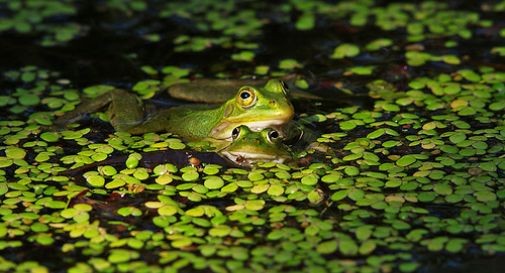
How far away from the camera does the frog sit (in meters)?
4.63

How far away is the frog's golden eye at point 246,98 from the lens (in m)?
4.66

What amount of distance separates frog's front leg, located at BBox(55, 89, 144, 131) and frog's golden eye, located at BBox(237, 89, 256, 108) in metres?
0.77

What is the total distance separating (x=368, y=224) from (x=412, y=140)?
100 centimetres

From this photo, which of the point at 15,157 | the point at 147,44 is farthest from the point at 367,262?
the point at 147,44

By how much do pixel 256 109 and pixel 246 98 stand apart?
0.29 ft

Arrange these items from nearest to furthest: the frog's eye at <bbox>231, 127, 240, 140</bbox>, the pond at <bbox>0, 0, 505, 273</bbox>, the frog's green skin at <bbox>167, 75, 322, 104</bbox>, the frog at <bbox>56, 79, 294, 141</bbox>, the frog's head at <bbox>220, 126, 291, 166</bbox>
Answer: the pond at <bbox>0, 0, 505, 273</bbox> → the frog's head at <bbox>220, 126, 291, 166</bbox> → the frog's eye at <bbox>231, 127, 240, 140</bbox> → the frog at <bbox>56, 79, 294, 141</bbox> → the frog's green skin at <bbox>167, 75, 322, 104</bbox>

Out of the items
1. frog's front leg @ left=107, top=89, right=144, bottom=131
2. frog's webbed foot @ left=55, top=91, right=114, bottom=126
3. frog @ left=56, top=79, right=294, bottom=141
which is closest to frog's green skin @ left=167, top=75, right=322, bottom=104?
frog @ left=56, top=79, right=294, bottom=141

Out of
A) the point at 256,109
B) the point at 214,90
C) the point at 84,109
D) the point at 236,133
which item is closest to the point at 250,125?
the point at 256,109

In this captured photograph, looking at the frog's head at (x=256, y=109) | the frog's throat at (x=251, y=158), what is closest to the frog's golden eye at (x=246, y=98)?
the frog's head at (x=256, y=109)

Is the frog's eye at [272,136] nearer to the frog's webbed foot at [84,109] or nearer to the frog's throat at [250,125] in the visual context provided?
the frog's throat at [250,125]

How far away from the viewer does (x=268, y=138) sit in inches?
174

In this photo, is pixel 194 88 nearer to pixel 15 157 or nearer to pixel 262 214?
pixel 15 157

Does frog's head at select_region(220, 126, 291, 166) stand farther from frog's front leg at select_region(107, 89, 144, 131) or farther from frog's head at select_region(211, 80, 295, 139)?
frog's front leg at select_region(107, 89, 144, 131)

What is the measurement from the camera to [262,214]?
391cm
